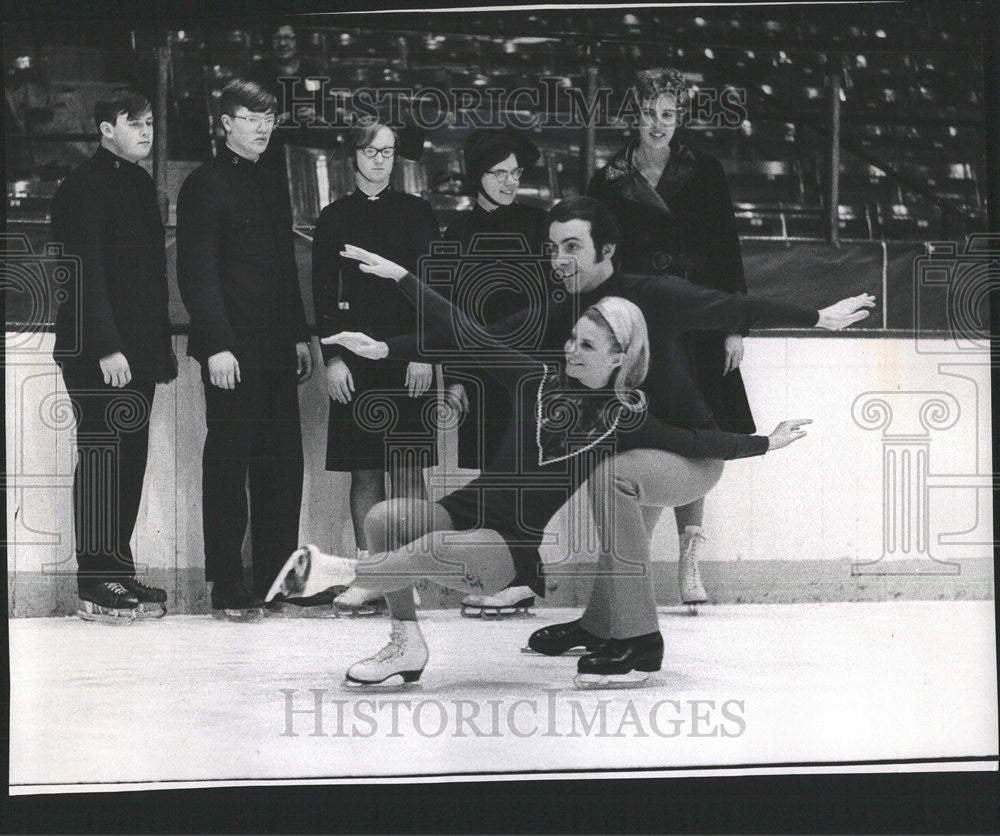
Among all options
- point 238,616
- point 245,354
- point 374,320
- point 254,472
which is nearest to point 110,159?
point 245,354

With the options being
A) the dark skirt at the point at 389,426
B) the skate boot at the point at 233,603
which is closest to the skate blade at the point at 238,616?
the skate boot at the point at 233,603

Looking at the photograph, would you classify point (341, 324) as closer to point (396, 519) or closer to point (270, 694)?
point (396, 519)

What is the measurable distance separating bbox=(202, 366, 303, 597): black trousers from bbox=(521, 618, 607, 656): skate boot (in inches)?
42.9

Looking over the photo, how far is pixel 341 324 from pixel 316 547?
0.94 meters

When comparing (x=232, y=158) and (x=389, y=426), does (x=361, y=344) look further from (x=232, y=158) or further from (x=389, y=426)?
(x=232, y=158)

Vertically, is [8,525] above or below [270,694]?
above

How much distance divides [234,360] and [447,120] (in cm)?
134

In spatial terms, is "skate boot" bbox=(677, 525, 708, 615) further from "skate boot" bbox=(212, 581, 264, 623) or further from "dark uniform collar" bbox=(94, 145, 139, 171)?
"dark uniform collar" bbox=(94, 145, 139, 171)

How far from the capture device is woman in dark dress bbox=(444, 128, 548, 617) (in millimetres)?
5578

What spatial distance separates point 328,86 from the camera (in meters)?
5.56

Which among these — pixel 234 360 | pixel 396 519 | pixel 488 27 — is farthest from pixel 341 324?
pixel 488 27

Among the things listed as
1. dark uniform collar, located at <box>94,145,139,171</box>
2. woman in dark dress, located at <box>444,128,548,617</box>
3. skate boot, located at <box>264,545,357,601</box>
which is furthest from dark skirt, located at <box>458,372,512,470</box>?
dark uniform collar, located at <box>94,145,139,171</box>

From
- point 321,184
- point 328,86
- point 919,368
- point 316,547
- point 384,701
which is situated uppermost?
point 328,86

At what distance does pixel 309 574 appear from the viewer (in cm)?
563
